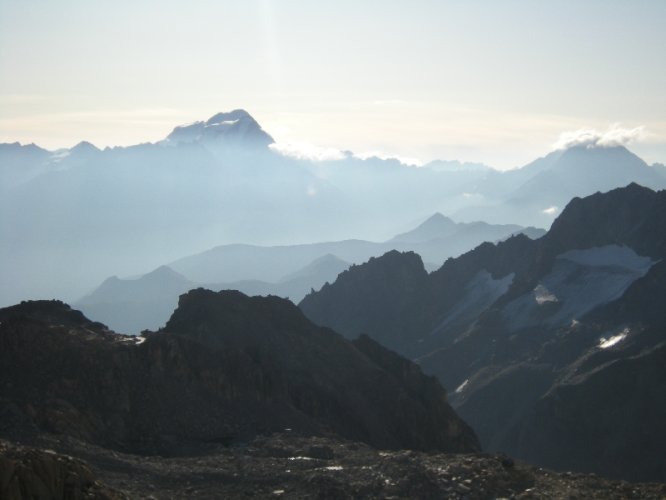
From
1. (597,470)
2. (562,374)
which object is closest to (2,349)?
(597,470)

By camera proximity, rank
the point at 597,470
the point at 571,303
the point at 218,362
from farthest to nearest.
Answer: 1. the point at 571,303
2. the point at 597,470
3. the point at 218,362

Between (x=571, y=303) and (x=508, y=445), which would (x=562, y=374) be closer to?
(x=508, y=445)

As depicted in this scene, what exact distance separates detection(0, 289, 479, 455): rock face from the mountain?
155 feet

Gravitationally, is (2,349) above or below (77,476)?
above

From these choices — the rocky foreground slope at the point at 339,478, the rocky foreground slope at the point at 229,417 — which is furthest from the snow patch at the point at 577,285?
the rocky foreground slope at the point at 339,478

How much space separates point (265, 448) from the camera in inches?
2138

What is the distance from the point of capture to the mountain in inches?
5039

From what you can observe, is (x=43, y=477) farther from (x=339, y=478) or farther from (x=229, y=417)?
(x=229, y=417)

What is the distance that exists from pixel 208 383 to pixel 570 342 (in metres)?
103

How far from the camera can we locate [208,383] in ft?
212

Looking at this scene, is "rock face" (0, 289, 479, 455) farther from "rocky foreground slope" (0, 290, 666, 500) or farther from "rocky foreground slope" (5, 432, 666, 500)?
"rocky foreground slope" (5, 432, 666, 500)

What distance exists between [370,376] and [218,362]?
63.5 ft

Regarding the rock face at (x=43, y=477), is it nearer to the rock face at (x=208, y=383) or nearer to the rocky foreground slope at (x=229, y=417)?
the rocky foreground slope at (x=229, y=417)

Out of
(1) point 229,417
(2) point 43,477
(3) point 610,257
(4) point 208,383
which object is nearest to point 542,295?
(3) point 610,257
